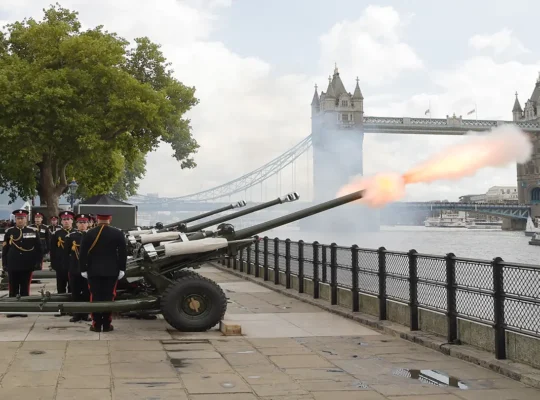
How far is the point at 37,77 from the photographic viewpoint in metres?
34.0

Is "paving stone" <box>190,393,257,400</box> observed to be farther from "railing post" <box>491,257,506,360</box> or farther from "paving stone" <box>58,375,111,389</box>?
"railing post" <box>491,257,506,360</box>

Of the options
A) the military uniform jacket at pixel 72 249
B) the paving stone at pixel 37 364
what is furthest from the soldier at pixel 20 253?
the paving stone at pixel 37 364

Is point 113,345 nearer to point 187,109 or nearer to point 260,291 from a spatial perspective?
point 260,291

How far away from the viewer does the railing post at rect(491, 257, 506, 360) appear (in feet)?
28.2

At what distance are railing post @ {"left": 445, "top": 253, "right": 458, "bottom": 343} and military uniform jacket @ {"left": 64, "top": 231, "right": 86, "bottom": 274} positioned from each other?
583 centimetres

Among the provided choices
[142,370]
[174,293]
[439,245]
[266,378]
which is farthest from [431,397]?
[439,245]

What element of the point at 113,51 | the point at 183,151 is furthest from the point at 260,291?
the point at 183,151

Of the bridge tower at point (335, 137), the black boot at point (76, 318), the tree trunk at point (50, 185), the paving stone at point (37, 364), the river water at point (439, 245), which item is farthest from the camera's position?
the bridge tower at point (335, 137)

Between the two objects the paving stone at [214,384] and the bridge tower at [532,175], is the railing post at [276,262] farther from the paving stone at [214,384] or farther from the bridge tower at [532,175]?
the bridge tower at [532,175]

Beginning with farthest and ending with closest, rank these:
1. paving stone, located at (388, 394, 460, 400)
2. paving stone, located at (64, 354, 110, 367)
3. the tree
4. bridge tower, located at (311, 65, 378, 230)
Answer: bridge tower, located at (311, 65, 378, 230), the tree, paving stone, located at (64, 354, 110, 367), paving stone, located at (388, 394, 460, 400)

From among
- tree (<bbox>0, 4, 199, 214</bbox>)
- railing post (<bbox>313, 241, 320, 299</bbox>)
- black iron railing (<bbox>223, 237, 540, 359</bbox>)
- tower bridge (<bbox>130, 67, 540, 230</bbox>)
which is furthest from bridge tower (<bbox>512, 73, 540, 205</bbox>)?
black iron railing (<bbox>223, 237, 540, 359</bbox>)

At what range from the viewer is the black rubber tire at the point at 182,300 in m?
10.9

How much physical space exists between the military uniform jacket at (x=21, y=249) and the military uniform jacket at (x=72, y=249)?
18.1 inches

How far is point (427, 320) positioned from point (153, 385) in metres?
4.54
